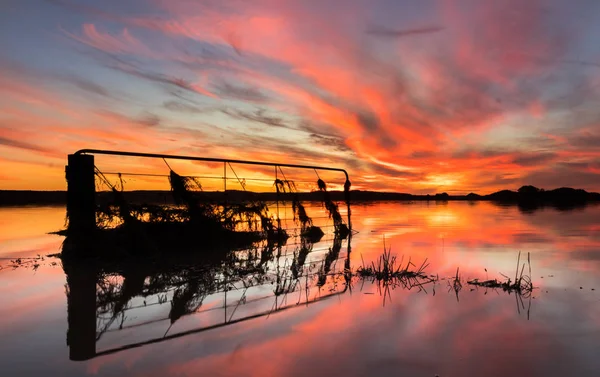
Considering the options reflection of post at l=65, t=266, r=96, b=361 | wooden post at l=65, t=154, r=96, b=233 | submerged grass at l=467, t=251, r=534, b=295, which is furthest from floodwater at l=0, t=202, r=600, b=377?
wooden post at l=65, t=154, r=96, b=233

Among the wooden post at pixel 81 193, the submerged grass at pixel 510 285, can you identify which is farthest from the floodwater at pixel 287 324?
→ the wooden post at pixel 81 193

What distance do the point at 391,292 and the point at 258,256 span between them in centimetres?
613

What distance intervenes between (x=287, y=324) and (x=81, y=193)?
8.99m

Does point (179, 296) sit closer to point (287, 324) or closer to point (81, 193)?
point (287, 324)

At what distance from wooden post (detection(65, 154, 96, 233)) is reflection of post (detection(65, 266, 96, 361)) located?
1961 millimetres

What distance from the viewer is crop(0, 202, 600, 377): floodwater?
15.5 ft

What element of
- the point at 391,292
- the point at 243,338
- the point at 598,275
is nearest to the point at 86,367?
the point at 243,338

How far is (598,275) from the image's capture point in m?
10.3

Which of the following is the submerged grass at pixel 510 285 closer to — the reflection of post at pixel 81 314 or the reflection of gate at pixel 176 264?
the reflection of gate at pixel 176 264

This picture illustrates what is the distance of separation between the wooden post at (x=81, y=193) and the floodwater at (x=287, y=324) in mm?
1409

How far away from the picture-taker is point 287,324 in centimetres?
622

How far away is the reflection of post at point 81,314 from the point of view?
17.3 feet

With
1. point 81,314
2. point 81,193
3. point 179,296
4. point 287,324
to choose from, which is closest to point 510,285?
point 287,324

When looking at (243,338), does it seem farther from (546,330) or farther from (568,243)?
(568,243)
